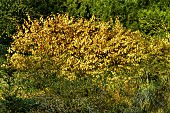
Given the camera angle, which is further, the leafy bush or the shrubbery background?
the leafy bush

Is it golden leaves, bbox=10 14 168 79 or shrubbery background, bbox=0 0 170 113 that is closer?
shrubbery background, bbox=0 0 170 113

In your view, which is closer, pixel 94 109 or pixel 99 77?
pixel 94 109

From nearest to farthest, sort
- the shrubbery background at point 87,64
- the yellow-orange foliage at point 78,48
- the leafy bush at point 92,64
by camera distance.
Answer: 1. the shrubbery background at point 87,64
2. the leafy bush at point 92,64
3. the yellow-orange foliage at point 78,48

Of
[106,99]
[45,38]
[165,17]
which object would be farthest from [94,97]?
[165,17]

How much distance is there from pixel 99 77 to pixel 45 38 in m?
2.13

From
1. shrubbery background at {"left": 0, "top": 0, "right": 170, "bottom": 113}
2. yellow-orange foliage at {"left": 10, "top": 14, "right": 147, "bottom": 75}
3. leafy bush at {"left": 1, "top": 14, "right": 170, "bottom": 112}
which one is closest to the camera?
shrubbery background at {"left": 0, "top": 0, "right": 170, "bottom": 113}

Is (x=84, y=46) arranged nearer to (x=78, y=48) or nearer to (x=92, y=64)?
(x=78, y=48)

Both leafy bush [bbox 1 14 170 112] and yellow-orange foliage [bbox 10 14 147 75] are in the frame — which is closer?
leafy bush [bbox 1 14 170 112]

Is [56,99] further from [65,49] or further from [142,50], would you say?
[142,50]

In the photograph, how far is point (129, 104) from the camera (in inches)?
364

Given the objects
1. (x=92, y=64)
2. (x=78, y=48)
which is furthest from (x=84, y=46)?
(x=92, y=64)

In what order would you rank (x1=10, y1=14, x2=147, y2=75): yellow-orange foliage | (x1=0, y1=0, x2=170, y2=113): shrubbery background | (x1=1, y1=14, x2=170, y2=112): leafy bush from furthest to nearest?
(x1=10, y1=14, x2=147, y2=75): yellow-orange foliage → (x1=1, y1=14, x2=170, y2=112): leafy bush → (x1=0, y1=0, x2=170, y2=113): shrubbery background

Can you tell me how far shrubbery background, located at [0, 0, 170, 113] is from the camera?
30.7ft

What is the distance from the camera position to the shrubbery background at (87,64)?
9.37 meters
